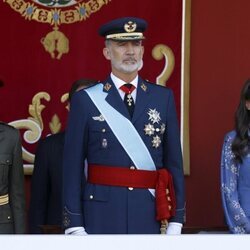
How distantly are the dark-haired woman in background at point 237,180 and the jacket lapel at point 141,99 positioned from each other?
75 centimetres

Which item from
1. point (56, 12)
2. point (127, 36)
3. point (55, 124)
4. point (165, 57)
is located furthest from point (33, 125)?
point (127, 36)

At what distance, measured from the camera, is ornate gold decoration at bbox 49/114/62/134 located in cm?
550

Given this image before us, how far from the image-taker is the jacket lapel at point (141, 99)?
4.18 metres

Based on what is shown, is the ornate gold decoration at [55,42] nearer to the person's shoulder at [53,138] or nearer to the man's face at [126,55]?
the person's shoulder at [53,138]

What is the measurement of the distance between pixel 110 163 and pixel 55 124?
141 cm

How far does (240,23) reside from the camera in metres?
5.64

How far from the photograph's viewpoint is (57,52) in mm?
5512

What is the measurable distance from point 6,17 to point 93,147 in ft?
5.08

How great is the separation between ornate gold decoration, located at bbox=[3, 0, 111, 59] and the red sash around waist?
4.90 feet

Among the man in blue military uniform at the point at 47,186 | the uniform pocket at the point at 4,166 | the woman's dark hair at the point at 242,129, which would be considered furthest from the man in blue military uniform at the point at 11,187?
the woman's dark hair at the point at 242,129

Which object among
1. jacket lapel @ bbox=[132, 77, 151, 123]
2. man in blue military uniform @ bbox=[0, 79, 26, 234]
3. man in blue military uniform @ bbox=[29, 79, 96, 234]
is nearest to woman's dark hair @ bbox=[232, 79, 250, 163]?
jacket lapel @ bbox=[132, 77, 151, 123]
